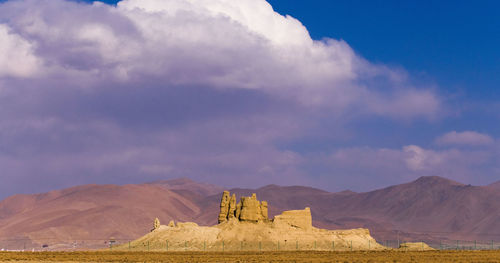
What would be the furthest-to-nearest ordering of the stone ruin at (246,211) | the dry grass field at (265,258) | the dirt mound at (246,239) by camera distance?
the stone ruin at (246,211), the dirt mound at (246,239), the dry grass field at (265,258)

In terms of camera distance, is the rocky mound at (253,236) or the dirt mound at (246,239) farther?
the rocky mound at (253,236)

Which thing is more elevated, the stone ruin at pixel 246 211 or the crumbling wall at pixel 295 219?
the stone ruin at pixel 246 211

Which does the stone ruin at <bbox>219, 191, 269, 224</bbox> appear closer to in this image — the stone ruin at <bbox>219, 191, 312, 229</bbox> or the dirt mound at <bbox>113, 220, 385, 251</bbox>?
the stone ruin at <bbox>219, 191, 312, 229</bbox>

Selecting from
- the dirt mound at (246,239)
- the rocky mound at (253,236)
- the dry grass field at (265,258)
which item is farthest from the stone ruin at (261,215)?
the dry grass field at (265,258)

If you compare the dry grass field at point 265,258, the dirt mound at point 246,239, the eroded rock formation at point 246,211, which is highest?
the eroded rock formation at point 246,211

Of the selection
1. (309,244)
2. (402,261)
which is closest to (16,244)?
(309,244)

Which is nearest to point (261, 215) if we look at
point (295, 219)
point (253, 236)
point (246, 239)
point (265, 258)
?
point (295, 219)

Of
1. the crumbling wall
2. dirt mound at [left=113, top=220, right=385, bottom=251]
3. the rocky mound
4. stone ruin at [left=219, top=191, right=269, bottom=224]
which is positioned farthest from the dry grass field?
the crumbling wall

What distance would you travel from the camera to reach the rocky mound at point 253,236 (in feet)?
356

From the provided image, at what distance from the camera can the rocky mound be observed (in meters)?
108

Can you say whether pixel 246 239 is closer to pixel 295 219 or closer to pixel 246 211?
pixel 246 211

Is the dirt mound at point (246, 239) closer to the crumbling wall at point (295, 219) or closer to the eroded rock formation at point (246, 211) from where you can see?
the crumbling wall at point (295, 219)

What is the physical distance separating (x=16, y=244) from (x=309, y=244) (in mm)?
117494

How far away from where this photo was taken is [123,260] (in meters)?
78.4
